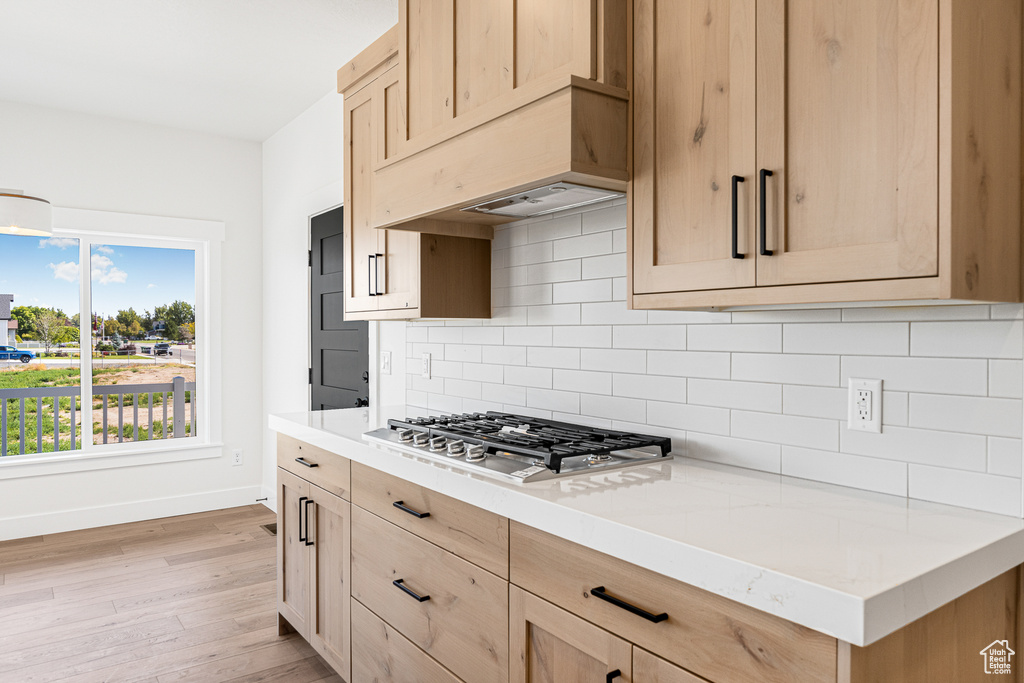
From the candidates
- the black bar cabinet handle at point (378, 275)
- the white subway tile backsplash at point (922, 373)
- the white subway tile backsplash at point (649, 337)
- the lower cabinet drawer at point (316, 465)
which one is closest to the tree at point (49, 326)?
the lower cabinet drawer at point (316, 465)

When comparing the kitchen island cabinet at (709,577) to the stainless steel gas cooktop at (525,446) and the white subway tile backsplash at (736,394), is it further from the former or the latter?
the white subway tile backsplash at (736,394)

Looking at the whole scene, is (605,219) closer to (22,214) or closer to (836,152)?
(836,152)

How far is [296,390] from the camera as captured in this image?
4598mm

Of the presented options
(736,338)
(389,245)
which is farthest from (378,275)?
(736,338)

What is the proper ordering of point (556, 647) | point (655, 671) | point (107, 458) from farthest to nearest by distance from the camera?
point (107, 458) → point (556, 647) → point (655, 671)

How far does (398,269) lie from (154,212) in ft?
9.94

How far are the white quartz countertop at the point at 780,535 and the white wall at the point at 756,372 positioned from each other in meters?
0.08

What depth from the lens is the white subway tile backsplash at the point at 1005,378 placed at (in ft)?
4.03

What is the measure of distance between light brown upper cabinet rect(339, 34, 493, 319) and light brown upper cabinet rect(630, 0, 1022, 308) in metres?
1.14

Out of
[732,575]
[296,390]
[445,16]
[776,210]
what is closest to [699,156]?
[776,210]

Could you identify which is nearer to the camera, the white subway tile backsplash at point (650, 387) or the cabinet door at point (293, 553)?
the white subway tile backsplash at point (650, 387)

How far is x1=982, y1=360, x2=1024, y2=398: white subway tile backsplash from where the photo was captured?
123 cm

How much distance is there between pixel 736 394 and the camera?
1.72 metres

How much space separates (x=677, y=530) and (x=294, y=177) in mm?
4185
